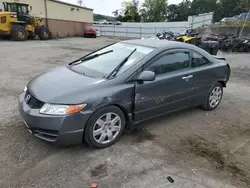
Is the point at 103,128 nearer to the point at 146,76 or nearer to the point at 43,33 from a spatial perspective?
the point at 146,76

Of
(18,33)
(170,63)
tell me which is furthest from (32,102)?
(18,33)

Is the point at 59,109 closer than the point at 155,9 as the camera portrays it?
Yes

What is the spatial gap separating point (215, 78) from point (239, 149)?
1.58 meters

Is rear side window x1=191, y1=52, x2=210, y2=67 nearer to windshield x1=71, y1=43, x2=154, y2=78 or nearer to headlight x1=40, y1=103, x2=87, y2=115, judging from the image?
windshield x1=71, y1=43, x2=154, y2=78

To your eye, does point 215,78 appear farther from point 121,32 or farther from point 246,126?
point 121,32

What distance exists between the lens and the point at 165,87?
3.44 m

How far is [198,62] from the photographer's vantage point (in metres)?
4.00

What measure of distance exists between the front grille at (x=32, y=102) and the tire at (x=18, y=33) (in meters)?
16.4

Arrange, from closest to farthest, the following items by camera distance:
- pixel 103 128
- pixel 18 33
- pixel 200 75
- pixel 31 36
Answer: pixel 103 128, pixel 200 75, pixel 18 33, pixel 31 36

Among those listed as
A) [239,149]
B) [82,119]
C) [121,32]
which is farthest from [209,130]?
[121,32]

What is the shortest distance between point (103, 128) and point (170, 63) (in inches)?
61.3

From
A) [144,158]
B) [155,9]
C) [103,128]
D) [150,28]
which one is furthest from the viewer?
[155,9]

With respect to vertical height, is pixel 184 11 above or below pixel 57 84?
above

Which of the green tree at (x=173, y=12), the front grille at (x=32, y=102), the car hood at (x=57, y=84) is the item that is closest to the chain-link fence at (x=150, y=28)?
the car hood at (x=57, y=84)
